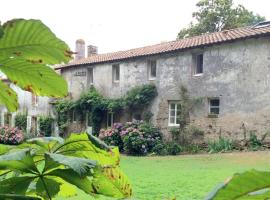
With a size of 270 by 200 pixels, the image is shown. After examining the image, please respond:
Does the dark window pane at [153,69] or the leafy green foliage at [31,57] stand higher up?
the dark window pane at [153,69]

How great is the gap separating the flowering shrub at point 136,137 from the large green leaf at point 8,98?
601 inches

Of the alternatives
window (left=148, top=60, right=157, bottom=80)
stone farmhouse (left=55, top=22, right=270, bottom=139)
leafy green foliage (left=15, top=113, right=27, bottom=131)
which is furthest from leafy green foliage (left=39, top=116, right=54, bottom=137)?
window (left=148, top=60, right=157, bottom=80)

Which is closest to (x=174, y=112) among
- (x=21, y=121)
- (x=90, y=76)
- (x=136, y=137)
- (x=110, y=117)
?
(x=136, y=137)

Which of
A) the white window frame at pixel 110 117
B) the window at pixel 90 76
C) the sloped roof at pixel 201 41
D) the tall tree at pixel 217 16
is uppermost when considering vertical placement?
the tall tree at pixel 217 16

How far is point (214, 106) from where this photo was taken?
51.1ft

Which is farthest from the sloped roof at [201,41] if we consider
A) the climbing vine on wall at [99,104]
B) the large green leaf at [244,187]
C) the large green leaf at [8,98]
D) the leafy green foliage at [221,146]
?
the large green leaf at [244,187]

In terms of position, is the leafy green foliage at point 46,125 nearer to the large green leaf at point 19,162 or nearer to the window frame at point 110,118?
the window frame at point 110,118

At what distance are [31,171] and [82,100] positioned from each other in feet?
64.6

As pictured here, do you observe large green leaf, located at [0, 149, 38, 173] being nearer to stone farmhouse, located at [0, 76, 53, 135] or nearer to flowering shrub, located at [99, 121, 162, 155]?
flowering shrub, located at [99, 121, 162, 155]

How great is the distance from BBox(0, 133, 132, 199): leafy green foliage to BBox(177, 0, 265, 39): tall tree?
29289mm

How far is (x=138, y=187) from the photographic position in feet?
28.0

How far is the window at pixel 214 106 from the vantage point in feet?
50.8

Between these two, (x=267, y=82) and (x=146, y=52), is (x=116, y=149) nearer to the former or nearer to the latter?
(x=267, y=82)

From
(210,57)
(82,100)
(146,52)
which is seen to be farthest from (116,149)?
(82,100)
